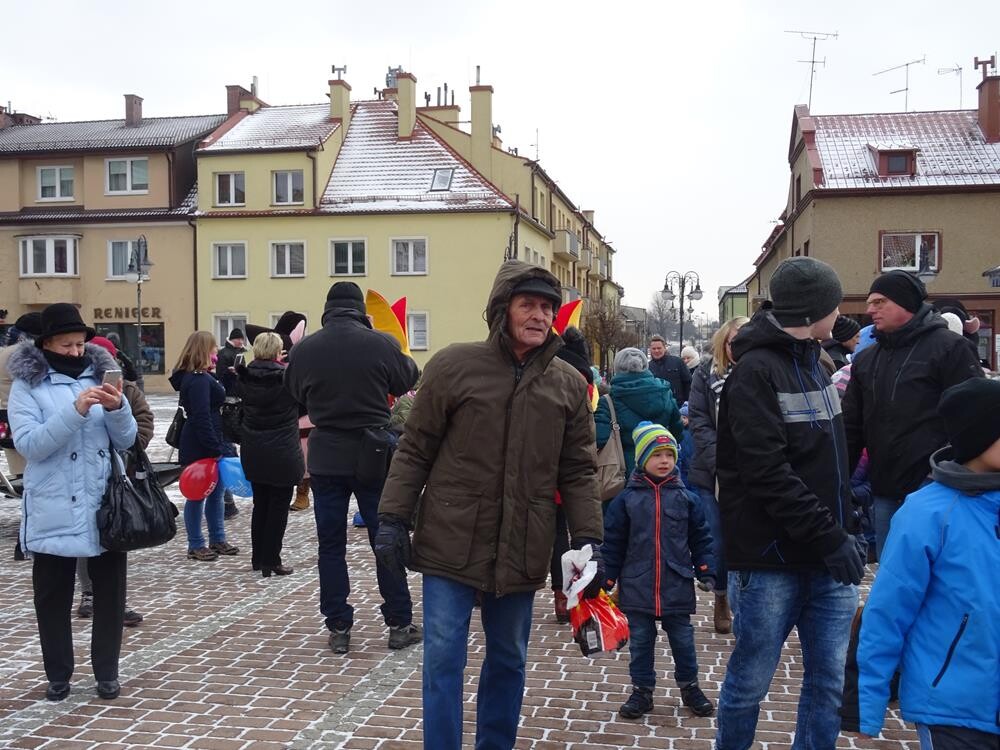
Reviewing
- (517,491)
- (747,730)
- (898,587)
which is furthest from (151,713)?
(898,587)

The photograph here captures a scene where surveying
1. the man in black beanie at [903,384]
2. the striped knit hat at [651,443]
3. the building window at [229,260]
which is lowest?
the striped knit hat at [651,443]

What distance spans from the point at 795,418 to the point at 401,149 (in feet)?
127

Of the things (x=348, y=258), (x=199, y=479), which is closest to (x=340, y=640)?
(x=199, y=479)

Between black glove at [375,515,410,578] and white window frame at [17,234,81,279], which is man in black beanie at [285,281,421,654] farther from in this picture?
white window frame at [17,234,81,279]

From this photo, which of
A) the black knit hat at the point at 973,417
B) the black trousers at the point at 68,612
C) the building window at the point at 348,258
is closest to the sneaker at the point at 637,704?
the black knit hat at the point at 973,417

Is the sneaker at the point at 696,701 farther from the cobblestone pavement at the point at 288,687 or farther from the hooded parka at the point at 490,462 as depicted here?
the hooded parka at the point at 490,462

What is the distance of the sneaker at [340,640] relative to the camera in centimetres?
598

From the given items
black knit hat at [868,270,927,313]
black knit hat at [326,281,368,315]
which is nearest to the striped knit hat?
black knit hat at [868,270,927,313]

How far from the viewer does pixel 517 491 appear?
149 inches

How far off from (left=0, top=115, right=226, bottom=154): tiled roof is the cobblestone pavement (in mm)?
36898

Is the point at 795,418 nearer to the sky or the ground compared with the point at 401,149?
nearer to the ground

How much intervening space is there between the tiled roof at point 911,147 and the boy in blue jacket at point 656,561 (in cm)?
3179

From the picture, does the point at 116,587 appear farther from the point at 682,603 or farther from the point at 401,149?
the point at 401,149

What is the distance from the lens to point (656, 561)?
16.9ft
